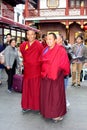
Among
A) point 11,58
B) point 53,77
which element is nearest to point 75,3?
point 11,58

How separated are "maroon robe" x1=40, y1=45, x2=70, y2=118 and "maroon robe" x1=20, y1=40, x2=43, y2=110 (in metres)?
0.48

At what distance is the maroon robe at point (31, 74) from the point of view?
744 centimetres

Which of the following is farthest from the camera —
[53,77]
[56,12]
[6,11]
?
[56,12]

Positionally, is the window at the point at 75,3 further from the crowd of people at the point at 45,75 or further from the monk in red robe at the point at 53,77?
the monk in red robe at the point at 53,77

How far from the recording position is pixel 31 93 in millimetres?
7668

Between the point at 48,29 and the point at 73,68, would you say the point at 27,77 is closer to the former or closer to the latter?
the point at 73,68

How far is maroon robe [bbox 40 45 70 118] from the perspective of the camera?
22.1ft

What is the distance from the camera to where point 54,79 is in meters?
6.81

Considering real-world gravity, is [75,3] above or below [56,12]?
above

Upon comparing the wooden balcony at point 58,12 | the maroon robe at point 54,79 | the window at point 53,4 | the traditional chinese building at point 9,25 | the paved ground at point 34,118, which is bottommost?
the paved ground at point 34,118

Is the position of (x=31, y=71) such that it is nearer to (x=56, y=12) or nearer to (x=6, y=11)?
(x=6, y=11)

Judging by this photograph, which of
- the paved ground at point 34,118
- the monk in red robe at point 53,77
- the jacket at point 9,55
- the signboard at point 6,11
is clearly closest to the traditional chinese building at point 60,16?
the signboard at point 6,11

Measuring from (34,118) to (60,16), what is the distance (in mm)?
27953

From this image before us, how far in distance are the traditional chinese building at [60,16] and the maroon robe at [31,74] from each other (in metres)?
25.7
